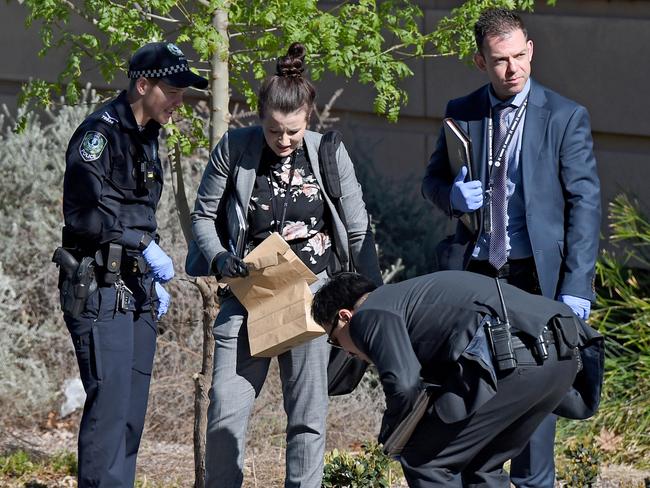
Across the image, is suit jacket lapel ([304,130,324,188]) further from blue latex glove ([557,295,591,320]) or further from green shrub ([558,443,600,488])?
green shrub ([558,443,600,488])

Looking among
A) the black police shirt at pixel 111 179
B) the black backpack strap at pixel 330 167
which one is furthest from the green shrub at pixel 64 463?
the black backpack strap at pixel 330 167

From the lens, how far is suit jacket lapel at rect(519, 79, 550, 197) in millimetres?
4461

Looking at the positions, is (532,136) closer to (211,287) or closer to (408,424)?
(408,424)

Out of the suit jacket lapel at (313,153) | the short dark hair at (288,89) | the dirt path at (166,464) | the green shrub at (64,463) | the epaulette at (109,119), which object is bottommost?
the dirt path at (166,464)

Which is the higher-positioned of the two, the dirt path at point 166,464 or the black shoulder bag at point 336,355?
the black shoulder bag at point 336,355

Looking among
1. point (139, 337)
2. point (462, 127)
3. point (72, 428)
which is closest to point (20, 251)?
point (72, 428)

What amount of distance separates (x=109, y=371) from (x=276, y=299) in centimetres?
68

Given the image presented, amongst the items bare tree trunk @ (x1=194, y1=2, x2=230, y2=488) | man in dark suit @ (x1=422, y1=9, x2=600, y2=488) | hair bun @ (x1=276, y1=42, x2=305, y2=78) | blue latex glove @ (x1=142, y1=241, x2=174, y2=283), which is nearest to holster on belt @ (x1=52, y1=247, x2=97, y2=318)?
blue latex glove @ (x1=142, y1=241, x2=174, y2=283)

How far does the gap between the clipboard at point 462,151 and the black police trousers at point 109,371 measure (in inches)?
49.3

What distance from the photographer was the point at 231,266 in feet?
14.6

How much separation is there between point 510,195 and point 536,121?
284 mm

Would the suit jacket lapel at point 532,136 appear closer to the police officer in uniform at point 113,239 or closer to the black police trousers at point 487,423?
the black police trousers at point 487,423

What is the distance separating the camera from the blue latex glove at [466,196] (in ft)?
14.7

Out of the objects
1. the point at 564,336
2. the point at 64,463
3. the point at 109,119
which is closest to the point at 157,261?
the point at 109,119
